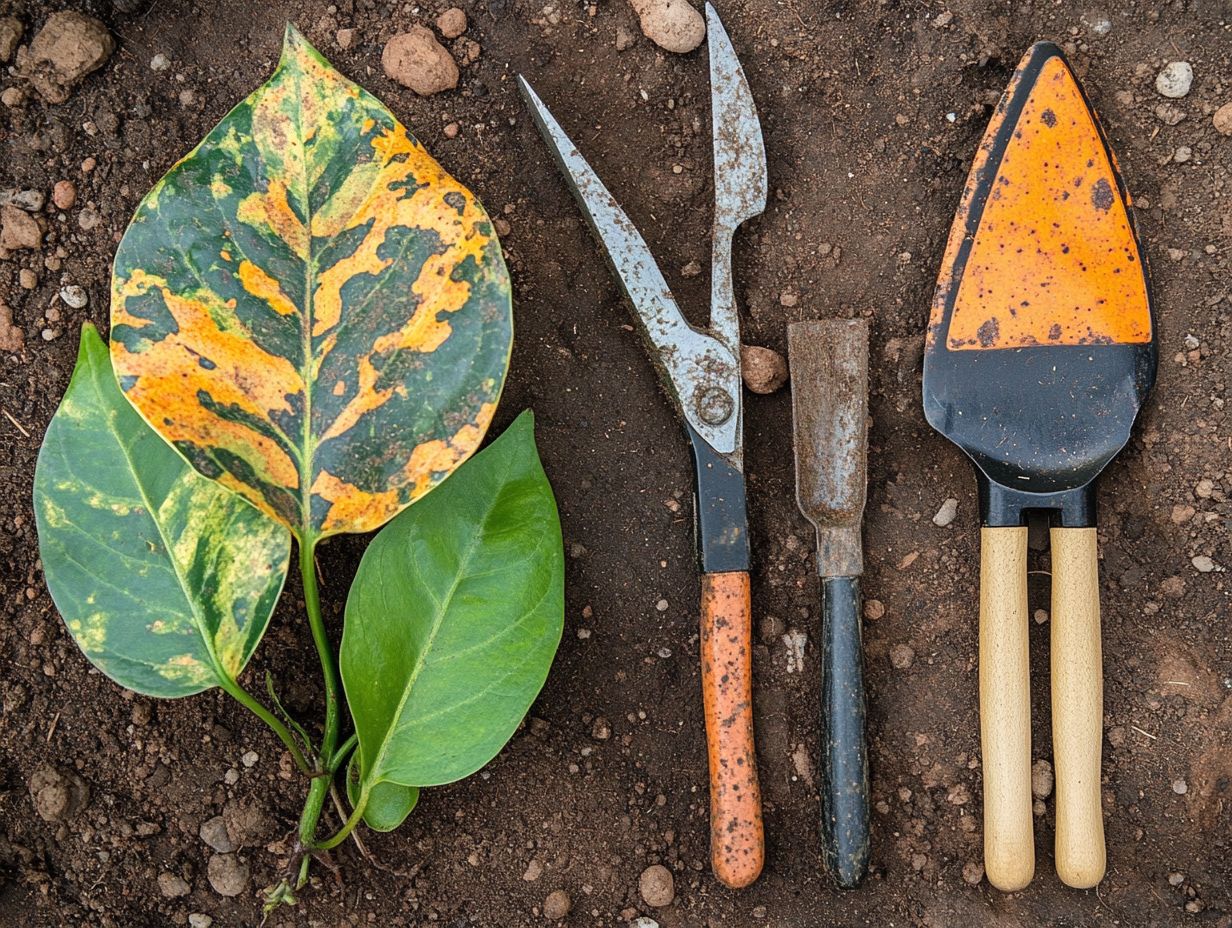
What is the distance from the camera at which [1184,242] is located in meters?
1.32

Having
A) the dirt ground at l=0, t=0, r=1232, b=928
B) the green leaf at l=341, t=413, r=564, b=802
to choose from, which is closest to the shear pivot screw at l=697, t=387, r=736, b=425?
the dirt ground at l=0, t=0, r=1232, b=928

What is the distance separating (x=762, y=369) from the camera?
1.32 meters

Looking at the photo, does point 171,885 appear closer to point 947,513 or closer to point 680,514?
point 680,514

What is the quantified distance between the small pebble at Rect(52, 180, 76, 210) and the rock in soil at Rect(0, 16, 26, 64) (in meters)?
0.16

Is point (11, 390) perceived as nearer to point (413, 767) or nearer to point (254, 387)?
point (254, 387)

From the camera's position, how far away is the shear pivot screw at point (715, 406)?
125cm

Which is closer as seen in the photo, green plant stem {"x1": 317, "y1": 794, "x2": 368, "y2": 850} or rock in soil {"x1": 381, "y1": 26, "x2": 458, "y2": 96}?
green plant stem {"x1": 317, "y1": 794, "x2": 368, "y2": 850}

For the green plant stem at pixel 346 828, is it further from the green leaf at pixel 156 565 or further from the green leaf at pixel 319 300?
the green leaf at pixel 319 300

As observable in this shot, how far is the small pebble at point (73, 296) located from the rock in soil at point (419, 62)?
472 mm

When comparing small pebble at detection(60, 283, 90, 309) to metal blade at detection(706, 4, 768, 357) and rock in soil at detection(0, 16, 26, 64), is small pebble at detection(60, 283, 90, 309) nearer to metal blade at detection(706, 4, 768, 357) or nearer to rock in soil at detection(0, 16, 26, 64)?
rock in soil at detection(0, 16, 26, 64)

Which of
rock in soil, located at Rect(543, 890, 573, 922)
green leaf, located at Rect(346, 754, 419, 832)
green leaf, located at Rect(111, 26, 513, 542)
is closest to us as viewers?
green leaf, located at Rect(111, 26, 513, 542)

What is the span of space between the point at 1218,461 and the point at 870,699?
0.52 metres

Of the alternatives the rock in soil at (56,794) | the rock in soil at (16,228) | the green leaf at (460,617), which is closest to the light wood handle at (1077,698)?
the green leaf at (460,617)

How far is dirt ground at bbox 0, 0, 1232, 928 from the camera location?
4.32 feet
